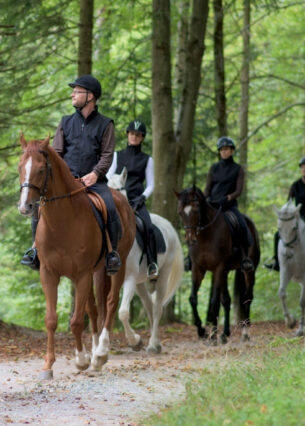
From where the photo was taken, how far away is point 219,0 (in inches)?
845

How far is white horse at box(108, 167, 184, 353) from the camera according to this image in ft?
41.0

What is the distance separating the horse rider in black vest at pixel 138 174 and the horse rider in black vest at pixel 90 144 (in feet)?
7.95

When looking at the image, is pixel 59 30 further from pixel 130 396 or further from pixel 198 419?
pixel 198 419

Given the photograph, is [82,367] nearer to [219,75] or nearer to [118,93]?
[118,93]

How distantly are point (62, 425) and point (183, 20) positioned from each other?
54.2 feet

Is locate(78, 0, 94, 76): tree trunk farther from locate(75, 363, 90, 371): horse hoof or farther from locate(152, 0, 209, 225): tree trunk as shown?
locate(75, 363, 90, 371): horse hoof

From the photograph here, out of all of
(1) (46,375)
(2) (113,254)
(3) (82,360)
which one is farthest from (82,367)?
(2) (113,254)

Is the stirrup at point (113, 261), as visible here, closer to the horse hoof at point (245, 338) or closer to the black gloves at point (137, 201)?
the black gloves at point (137, 201)

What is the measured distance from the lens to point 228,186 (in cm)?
A: 1599

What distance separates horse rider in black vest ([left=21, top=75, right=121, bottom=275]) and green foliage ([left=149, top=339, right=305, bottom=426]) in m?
2.76

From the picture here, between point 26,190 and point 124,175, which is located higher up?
point 124,175

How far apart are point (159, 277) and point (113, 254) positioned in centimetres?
397

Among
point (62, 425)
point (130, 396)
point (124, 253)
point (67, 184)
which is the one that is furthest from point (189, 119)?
point (62, 425)

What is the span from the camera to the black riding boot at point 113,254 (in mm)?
10289
